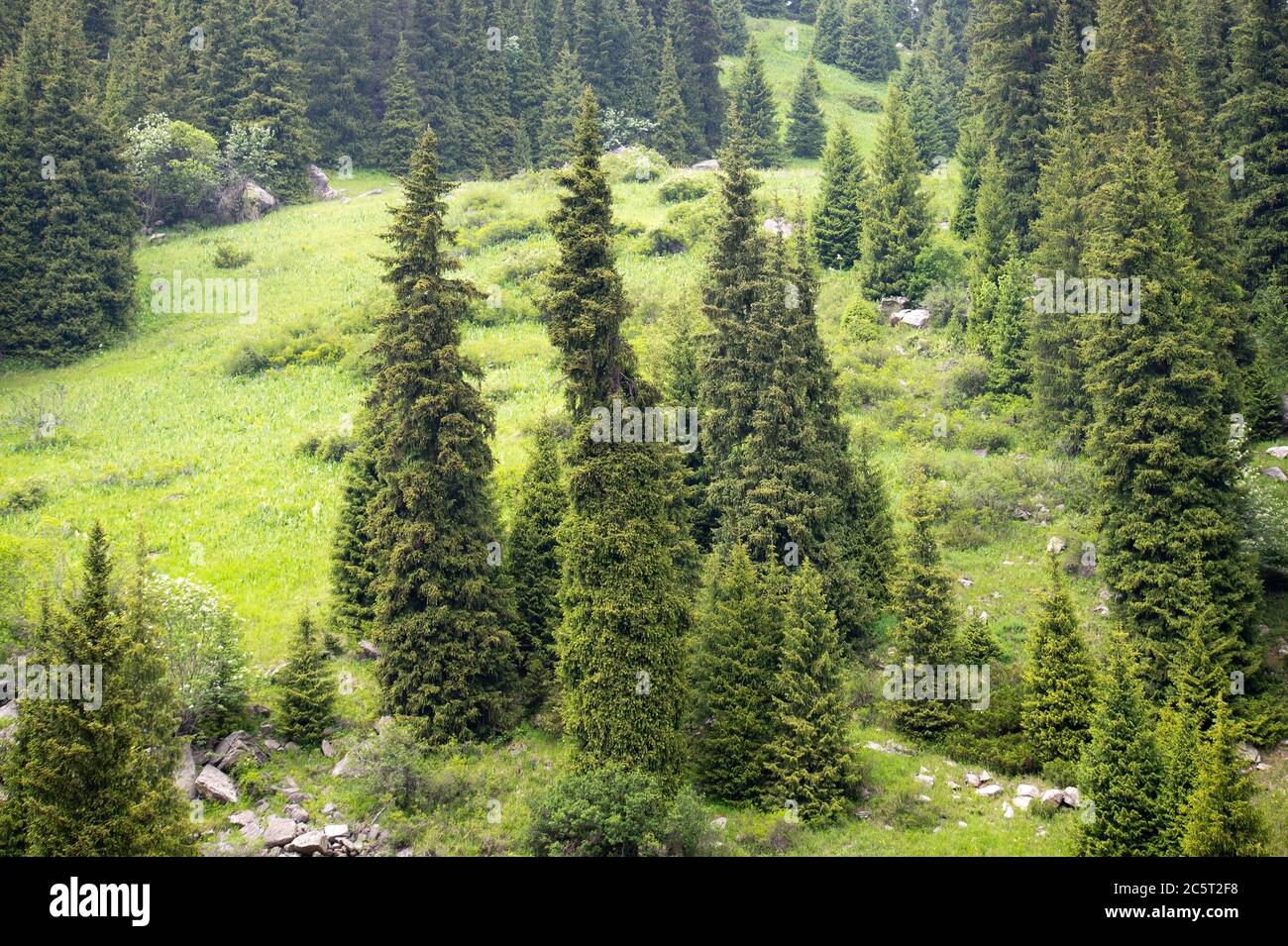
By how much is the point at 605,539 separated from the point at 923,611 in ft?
34.3

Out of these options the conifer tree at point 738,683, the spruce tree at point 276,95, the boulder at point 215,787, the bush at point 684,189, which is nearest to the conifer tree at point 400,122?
the spruce tree at point 276,95

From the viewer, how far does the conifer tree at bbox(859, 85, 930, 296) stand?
200 feet

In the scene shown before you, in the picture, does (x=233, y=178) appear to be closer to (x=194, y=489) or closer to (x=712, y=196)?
(x=712, y=196)

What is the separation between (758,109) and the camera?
3716 inches

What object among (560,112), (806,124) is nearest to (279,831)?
(560,112)

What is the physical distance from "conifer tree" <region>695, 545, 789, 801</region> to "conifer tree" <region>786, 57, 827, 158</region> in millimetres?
72024

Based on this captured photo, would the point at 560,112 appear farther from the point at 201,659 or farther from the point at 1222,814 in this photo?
the point at 1222,814

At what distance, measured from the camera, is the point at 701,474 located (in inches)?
1580

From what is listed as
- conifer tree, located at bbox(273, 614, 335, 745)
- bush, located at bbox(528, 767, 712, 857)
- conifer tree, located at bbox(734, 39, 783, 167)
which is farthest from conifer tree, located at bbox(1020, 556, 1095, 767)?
conifer tree, located at bbox(734, 39, 783, 167)

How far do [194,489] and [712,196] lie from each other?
39290mm

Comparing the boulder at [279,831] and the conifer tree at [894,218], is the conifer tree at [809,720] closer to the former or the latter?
the boulder at [279,831]

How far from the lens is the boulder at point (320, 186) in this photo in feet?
289

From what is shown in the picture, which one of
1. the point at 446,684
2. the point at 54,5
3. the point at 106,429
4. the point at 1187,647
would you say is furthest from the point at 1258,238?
the point at 54,5

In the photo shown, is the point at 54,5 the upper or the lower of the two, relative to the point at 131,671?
upper
